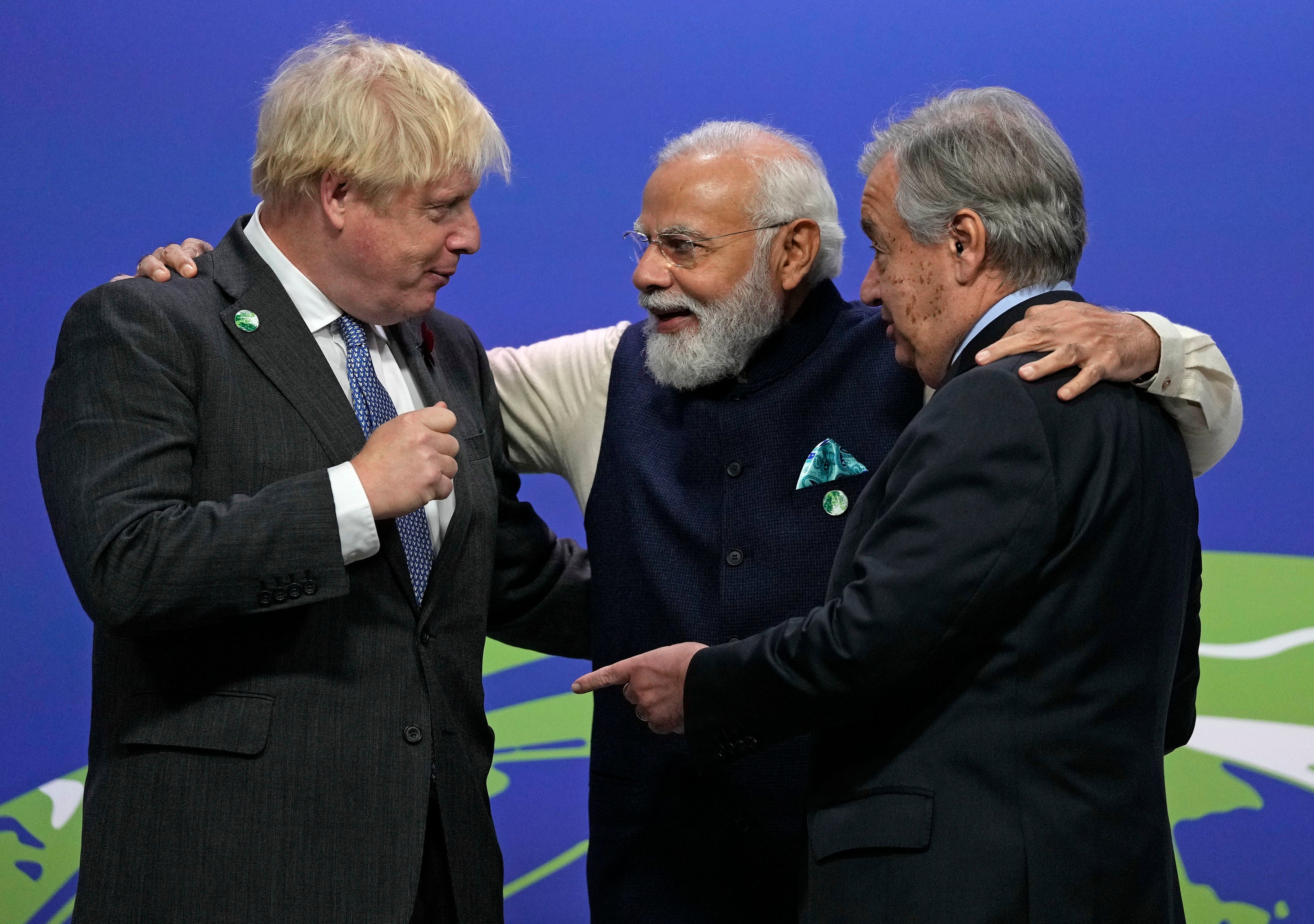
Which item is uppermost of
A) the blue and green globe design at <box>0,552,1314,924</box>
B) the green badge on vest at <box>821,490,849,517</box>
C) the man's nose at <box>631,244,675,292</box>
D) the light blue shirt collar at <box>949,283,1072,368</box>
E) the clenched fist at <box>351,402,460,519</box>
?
the man's nose at <box>631,244,675,292</box>

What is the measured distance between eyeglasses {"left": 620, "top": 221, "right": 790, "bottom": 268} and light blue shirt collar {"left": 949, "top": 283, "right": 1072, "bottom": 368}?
0.69 metres

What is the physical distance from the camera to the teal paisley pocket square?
2.14 meters

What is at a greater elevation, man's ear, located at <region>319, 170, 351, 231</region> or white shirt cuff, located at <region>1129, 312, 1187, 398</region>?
man's ear, located at <region>319, 170, 351, 231</region>

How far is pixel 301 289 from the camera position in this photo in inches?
75.0

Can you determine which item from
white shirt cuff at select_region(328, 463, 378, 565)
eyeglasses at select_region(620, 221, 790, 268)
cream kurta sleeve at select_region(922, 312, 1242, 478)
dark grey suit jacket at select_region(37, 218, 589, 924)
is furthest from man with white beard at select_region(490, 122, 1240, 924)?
white shirt cuff at select_region(328, 463, 378, 565)

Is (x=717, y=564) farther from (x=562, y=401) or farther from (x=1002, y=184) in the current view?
(x=1002, y=184)

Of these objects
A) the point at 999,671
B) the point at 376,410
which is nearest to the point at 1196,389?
the point at 999,671

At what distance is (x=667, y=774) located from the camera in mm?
2160

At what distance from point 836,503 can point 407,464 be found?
0.79 meters

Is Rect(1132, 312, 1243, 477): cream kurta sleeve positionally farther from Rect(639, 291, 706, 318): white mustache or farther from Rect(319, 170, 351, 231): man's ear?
Rect(319, 170, 351, 231): man's ear

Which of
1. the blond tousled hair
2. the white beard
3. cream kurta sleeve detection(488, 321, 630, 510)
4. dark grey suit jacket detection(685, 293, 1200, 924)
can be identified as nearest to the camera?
dark grey suit jacket detection(685, 293, 1200, 924)

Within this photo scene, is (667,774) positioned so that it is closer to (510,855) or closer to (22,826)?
(510,855)

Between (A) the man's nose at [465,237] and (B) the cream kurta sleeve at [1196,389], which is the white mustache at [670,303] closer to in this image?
(A) the man's nose at [465,237]

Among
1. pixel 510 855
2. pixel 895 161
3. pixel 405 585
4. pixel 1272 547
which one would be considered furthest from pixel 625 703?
pixel 1272 547
